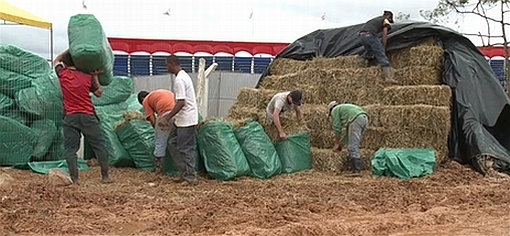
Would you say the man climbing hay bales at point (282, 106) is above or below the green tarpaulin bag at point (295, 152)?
above

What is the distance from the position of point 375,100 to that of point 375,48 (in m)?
0.79

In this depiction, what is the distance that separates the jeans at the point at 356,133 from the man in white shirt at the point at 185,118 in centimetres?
212

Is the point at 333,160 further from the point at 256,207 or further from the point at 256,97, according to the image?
the point at 256,207

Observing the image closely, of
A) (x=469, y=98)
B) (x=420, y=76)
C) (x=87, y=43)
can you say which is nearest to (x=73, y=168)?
(x=87, y=43)

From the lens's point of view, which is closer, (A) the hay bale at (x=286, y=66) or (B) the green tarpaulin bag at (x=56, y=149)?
(B) the green tarpaulin bag at (x=56, y=149)

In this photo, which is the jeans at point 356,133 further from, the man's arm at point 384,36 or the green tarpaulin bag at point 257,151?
the man's arm at point 384,36

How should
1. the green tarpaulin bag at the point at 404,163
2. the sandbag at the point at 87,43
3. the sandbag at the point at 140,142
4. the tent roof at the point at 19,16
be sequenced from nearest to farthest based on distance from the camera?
the sandbag at the point at 87,43 → the green tarpaulin bag at the point at 404,163 → the sandbag at the point at 140,142 → the tent roof at the point at 19,16

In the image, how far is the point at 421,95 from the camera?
333 inches

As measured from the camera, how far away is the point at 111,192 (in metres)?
6.04

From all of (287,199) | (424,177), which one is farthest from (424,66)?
(287,199)

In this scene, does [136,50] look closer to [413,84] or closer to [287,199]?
[413,84]

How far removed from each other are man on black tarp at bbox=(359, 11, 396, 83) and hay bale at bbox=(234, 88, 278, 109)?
62.8 inches

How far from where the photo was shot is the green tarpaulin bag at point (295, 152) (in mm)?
7980

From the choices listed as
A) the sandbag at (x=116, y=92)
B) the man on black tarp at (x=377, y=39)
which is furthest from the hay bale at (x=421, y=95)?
the sandbag at (x=116, y=92)
